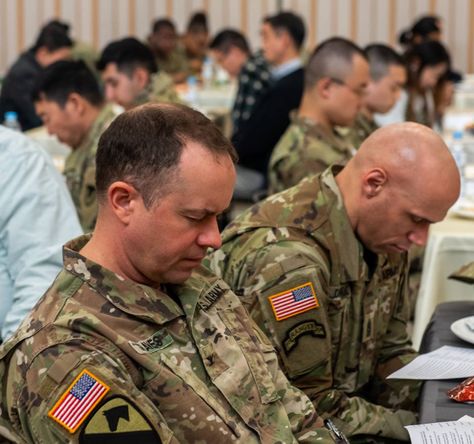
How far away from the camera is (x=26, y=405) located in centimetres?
145

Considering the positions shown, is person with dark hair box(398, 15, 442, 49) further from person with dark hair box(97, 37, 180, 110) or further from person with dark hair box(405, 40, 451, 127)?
person with dark hair box(97, 37, 180, 110)

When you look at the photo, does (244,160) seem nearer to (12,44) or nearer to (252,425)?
(252,425)

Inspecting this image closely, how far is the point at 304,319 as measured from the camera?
2.10 metres

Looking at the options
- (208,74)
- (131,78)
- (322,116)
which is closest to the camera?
(322,116)

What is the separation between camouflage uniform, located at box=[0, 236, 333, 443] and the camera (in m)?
1.43

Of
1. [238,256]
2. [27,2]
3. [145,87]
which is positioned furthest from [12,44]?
[238,256]

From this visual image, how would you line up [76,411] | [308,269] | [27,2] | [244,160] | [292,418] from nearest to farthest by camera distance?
[76,411], [292,418], [308,269], [244,160], [27,2]

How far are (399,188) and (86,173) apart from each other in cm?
202

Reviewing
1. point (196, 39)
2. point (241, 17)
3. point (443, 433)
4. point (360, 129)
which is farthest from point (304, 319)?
point (241, 17)

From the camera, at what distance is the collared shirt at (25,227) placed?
230 cm

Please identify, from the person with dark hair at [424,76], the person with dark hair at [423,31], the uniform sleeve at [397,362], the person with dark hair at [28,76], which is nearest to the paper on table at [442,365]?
the uniform sleeve at [397,362]

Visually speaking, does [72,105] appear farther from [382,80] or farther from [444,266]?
[382,80]

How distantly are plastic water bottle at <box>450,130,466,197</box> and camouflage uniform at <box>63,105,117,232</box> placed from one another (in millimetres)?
1322

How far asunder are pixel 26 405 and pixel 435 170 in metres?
1.08
